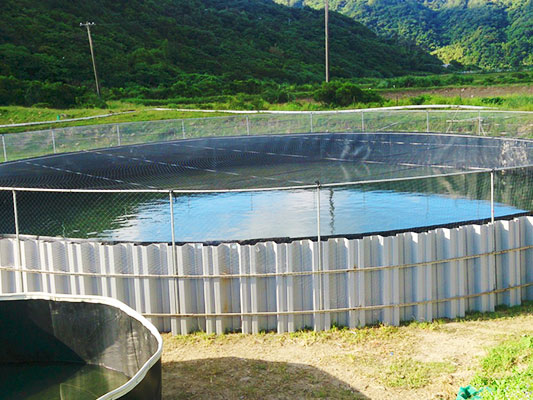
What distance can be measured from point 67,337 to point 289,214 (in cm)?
949

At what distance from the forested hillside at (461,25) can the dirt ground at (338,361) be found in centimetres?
10778

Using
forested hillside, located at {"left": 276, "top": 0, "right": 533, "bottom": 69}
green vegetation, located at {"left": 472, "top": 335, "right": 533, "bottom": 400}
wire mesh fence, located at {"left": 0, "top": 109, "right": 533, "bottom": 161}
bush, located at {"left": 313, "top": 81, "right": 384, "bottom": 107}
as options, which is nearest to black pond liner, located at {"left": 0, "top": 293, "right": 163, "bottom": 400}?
green vegetation, located at {"left": 472, "top": 335, "right": 533, "bottom": 400}

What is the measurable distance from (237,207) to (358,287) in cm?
891

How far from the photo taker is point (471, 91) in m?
63.2

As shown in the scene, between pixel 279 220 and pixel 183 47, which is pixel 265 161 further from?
pixel 183 47

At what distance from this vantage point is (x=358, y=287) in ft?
36.3

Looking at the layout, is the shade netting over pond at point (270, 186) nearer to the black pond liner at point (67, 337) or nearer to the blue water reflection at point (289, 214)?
the blue water reflection at point (289, 214)

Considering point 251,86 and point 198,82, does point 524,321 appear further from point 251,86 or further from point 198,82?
point 198,82

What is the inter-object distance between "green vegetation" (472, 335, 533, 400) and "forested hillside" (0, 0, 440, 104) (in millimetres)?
60769

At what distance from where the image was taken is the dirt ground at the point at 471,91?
196 ft

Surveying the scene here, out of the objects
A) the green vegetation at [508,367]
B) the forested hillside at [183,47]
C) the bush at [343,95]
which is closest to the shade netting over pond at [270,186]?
the green vegetation at [508,367]

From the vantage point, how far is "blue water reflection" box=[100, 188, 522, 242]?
16.4 meters

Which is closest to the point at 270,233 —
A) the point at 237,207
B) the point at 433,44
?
the point at 237,207

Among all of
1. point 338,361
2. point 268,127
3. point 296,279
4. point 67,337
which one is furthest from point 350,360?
point 268,127
